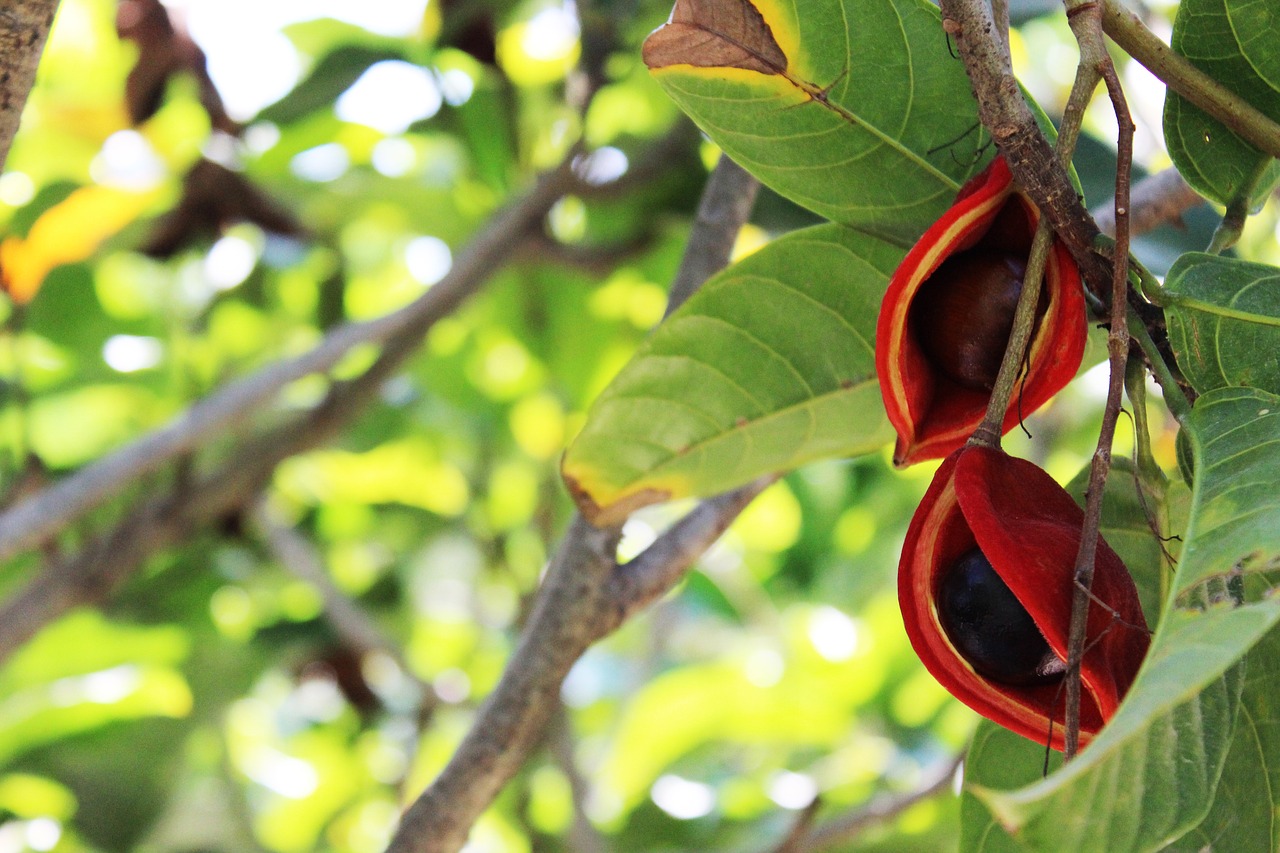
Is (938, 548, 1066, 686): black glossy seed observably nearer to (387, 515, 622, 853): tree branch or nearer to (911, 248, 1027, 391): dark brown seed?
(911, 248, 1027, 391): dark brown seed

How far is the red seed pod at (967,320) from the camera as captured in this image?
48 cm

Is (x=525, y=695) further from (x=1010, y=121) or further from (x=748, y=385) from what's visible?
(x=1010, y=121)

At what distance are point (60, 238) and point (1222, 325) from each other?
1.31 metres

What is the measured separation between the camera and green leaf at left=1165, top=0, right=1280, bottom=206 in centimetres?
53

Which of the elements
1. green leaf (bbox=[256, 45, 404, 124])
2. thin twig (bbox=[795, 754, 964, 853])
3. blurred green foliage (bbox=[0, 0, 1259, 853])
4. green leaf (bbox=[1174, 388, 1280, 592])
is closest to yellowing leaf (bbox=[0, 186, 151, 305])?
blurred green foliage (bbox=[0, 0, 1259, 853])

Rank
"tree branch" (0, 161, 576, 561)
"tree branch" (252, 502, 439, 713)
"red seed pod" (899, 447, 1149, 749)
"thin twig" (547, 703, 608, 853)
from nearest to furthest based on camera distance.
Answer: "red seed pod" (899, 447, 1149, 749) < "tree branch" (0, 161, 576, 561) < "thin twig" (547, 703, 608, 853) < "tree branch" (252, 502, 439, 713)

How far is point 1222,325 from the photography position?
50 centimetres

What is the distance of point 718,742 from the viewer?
1865 millimetres

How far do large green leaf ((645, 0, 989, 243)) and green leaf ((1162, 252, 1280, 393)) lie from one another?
0.40 ft

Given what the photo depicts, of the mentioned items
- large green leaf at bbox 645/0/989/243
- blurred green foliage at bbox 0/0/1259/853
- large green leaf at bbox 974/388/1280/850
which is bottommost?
blurred green foliage at bbox 0/0/1259/853

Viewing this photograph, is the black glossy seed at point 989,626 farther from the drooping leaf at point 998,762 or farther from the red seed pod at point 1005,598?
the drooping leaf at point 998,762

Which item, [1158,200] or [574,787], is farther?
[574,787]

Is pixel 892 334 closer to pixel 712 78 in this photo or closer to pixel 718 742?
pixel 712 78

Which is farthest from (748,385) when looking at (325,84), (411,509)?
(411,509)
